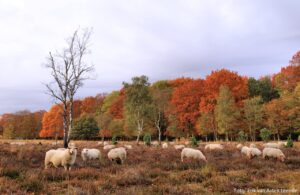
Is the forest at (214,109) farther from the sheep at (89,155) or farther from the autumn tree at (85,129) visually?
the sheep at (89,155)

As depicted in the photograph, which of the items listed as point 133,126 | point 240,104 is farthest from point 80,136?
point 240,104

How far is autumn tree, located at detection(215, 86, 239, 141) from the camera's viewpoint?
4664 centimetres

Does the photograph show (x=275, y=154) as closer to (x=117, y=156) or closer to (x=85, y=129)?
(x=117, y=156)

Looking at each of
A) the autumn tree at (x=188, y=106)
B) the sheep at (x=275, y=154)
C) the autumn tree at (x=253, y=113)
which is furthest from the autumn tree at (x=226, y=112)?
the sheep at (x=275, y=154)

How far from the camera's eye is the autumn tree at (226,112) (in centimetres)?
4664

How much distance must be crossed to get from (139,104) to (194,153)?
35.0 metres

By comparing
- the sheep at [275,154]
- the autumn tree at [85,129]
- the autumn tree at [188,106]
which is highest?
the autumn tree at [188,106]

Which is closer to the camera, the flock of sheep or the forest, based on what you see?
the flock of sheep

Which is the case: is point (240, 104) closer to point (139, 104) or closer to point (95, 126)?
point (139, 104)

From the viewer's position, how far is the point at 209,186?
962cm

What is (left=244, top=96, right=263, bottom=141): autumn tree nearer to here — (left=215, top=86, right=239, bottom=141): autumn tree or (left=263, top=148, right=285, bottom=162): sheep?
(left=215, top=86, right=239, bottom=141): autumn tree

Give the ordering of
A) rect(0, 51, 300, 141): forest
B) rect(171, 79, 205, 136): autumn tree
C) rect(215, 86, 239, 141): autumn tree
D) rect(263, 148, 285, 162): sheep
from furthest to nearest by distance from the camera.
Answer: rect(171, 79, 205, 136): autumn tree
rect(215, 86, 239, 141): autumn tree
rect(0, 51, 300, 141): forest
rect(263, 148, 285, 162): sheep

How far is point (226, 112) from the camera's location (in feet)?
153

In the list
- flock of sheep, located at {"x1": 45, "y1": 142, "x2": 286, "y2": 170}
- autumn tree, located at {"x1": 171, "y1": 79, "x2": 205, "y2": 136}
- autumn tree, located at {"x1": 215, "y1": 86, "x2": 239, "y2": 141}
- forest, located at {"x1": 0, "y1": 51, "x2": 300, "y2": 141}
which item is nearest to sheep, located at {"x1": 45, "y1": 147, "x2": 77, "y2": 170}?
flock of sheep, located at {"x1": 45, "y1": 142, "x2": 286, "y2": 170}
